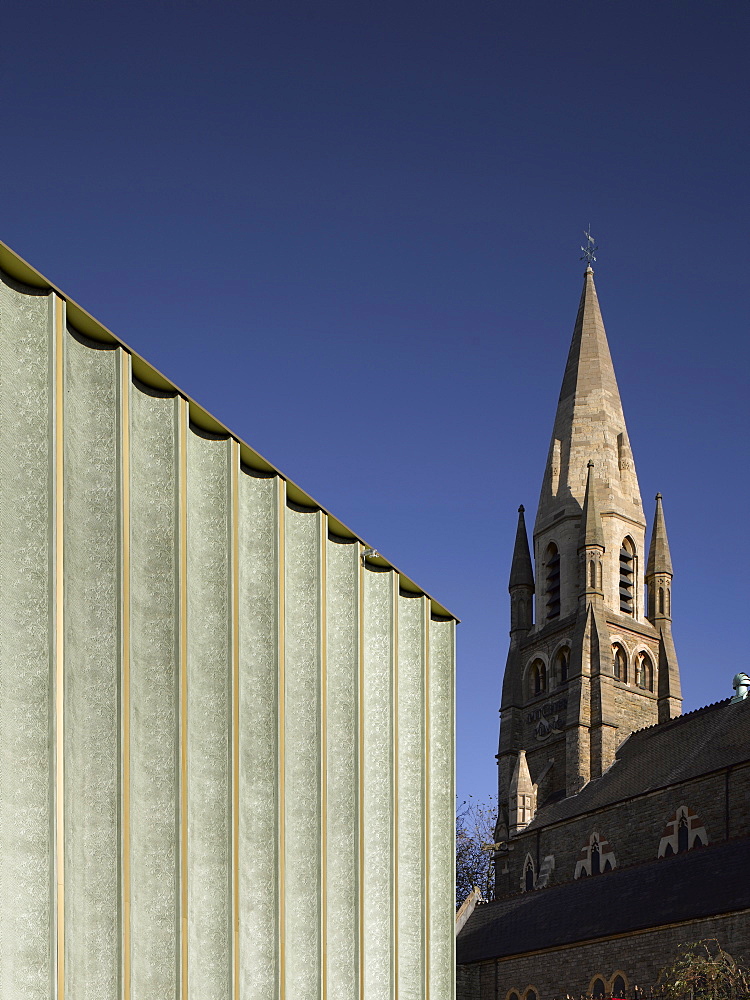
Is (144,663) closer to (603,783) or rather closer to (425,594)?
(425,594)

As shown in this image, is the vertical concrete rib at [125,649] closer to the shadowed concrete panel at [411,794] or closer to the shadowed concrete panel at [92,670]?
the shadowed concrete panel at [92,670]

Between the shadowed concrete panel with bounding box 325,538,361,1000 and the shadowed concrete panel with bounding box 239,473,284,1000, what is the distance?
96 centimetres

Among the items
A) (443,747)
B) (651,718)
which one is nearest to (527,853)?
(651,718)

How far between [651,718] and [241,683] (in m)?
40.5

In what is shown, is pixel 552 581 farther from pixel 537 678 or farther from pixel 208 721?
pixel 208 721

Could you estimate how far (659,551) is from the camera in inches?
2071

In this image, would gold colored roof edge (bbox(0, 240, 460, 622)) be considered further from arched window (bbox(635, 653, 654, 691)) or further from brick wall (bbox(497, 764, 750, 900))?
arched window (bbox(635, 653, 654, 691))

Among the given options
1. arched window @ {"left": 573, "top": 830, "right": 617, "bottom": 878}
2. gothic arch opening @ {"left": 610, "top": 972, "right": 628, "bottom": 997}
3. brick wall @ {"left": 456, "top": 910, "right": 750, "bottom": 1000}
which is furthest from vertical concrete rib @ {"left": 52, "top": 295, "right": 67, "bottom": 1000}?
arched window @ {"left": 573, "top": 830, "right": 617, "bottom": 878}

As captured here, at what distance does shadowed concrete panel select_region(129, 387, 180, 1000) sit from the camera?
9.16m

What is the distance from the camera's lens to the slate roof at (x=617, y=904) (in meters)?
28.9

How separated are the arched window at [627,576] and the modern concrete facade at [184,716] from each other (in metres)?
39.6

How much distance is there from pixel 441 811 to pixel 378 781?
124cm

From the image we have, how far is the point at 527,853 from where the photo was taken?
152 ft

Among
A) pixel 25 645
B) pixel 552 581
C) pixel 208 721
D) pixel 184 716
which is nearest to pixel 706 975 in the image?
pixel 208 721
